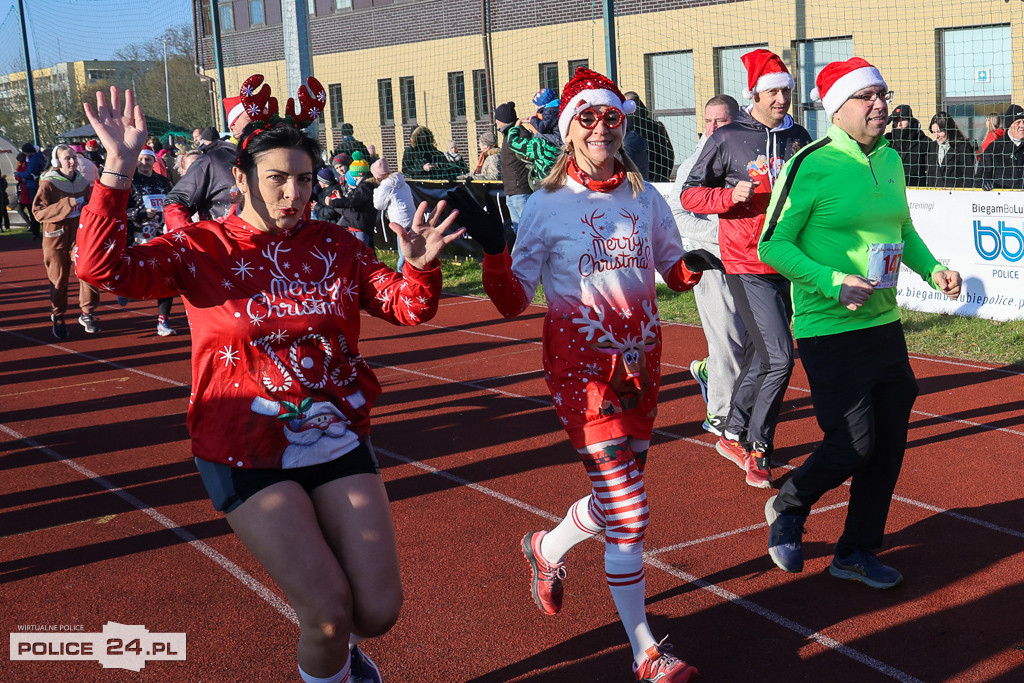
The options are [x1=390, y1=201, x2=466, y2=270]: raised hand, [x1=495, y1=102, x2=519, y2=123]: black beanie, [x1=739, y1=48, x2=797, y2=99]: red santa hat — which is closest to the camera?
[x1=390, y1=201, x2=466, y2=270]: raised hand

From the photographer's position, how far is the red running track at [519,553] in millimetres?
4012

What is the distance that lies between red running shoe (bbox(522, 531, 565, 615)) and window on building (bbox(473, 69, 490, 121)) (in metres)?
22.9

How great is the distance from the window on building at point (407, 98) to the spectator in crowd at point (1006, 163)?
19039 mm

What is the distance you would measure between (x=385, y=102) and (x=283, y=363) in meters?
28.2

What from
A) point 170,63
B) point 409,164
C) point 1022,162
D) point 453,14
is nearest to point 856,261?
point 1022,162

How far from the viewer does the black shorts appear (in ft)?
10.1

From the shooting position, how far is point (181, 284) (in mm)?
3162

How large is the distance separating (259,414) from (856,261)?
8.19ft

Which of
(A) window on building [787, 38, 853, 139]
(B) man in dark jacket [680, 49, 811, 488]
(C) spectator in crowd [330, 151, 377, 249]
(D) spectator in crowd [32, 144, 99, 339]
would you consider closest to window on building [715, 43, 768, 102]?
(A) window on building [787, 38, 853, 139]

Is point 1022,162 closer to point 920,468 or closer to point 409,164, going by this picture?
point 920,468

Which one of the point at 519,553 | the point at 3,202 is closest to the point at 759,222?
the point at 519,553

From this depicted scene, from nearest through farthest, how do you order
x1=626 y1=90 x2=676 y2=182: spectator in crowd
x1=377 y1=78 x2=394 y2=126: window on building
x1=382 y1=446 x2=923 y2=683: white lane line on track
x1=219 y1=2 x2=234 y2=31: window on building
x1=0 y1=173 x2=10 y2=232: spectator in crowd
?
1. x1=382 y1=446 x2=923 y2=683: white lane line on track
2. x1=626 y1=90 x2=676 y2=182: spectator in crowd
3. x1=0 y1=173 x2=10 y2=232: spectator in crowd
4. x1=377 y1=78 x2=394 y2=126: window on building
5. x1=219 y1=2 x2=234 y2=31: window on building

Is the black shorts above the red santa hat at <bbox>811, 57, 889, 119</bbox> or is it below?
below

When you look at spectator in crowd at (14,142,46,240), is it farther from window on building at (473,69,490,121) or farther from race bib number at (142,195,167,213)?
race bib number at (142,195,167,213)
